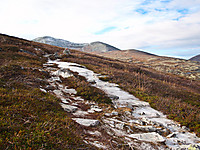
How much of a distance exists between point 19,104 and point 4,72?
6.06 metres

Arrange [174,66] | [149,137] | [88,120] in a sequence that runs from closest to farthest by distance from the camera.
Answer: [149,137] < [88,120] < [174,66]

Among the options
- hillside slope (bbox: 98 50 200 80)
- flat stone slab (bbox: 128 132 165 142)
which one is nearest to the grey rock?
flat stone slab (bbox: 128 132 165 142)

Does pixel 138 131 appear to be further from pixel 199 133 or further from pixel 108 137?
pixel 199 133

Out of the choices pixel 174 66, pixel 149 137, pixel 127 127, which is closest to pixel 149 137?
pixel 149 137

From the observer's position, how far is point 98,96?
972 centimetres

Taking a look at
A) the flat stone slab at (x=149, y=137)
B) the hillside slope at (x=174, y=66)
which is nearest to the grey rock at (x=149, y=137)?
the flat stone slab at (x=149, y=137)

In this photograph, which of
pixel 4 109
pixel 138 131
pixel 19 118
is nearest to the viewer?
pixel 19 118

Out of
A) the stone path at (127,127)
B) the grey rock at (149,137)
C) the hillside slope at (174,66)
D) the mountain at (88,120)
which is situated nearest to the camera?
the mountain at (88,120)

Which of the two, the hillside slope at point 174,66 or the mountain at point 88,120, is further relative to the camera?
the hillside slope at point 174,66

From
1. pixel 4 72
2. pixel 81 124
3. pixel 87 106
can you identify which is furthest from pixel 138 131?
pixel 4 72

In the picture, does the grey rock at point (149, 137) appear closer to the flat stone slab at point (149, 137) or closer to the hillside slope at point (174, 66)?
the flat stone slab at point (149, 137)

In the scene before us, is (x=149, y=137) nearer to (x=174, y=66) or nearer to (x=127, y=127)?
(x=127, y=127)

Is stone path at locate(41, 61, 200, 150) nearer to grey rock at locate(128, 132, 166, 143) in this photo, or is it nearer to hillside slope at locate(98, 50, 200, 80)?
grey rock at locate(128, 132, 166, 143)

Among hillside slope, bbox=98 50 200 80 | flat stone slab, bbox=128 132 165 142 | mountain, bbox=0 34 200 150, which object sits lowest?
flat stone slab, bbox=128 132 165 142
